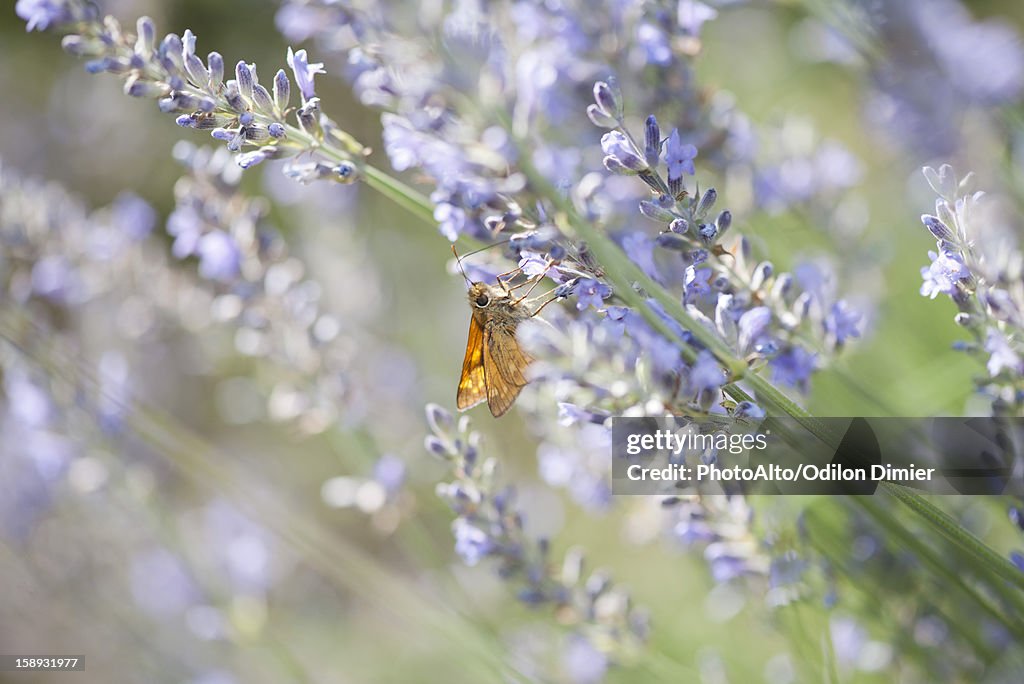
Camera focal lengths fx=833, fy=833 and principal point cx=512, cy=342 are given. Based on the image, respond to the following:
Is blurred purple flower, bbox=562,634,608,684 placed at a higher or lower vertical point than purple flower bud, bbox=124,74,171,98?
lower

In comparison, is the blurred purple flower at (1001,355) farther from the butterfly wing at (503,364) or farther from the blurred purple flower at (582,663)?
the blurred purple flower at (582,663)

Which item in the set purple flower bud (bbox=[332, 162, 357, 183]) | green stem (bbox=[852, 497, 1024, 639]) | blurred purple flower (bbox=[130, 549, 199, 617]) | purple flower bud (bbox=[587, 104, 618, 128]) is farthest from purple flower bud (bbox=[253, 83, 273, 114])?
blurred purple flower (bbox=[130, 549, 199, 617])

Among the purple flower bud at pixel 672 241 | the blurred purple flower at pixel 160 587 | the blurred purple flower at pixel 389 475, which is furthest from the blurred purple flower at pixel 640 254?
the blurred purple flower at pixel 160 587

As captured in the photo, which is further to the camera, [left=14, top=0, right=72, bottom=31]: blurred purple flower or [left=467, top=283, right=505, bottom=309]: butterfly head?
[left=467, top=283, right=505, bottom=309]: butterfly head

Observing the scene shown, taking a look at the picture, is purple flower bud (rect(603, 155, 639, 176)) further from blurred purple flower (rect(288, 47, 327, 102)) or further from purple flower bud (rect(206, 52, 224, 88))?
purple flower bud (rect(206, 52, 224, 88))

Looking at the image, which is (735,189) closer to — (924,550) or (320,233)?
(924,550)

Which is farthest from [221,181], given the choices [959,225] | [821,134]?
[821,134]
